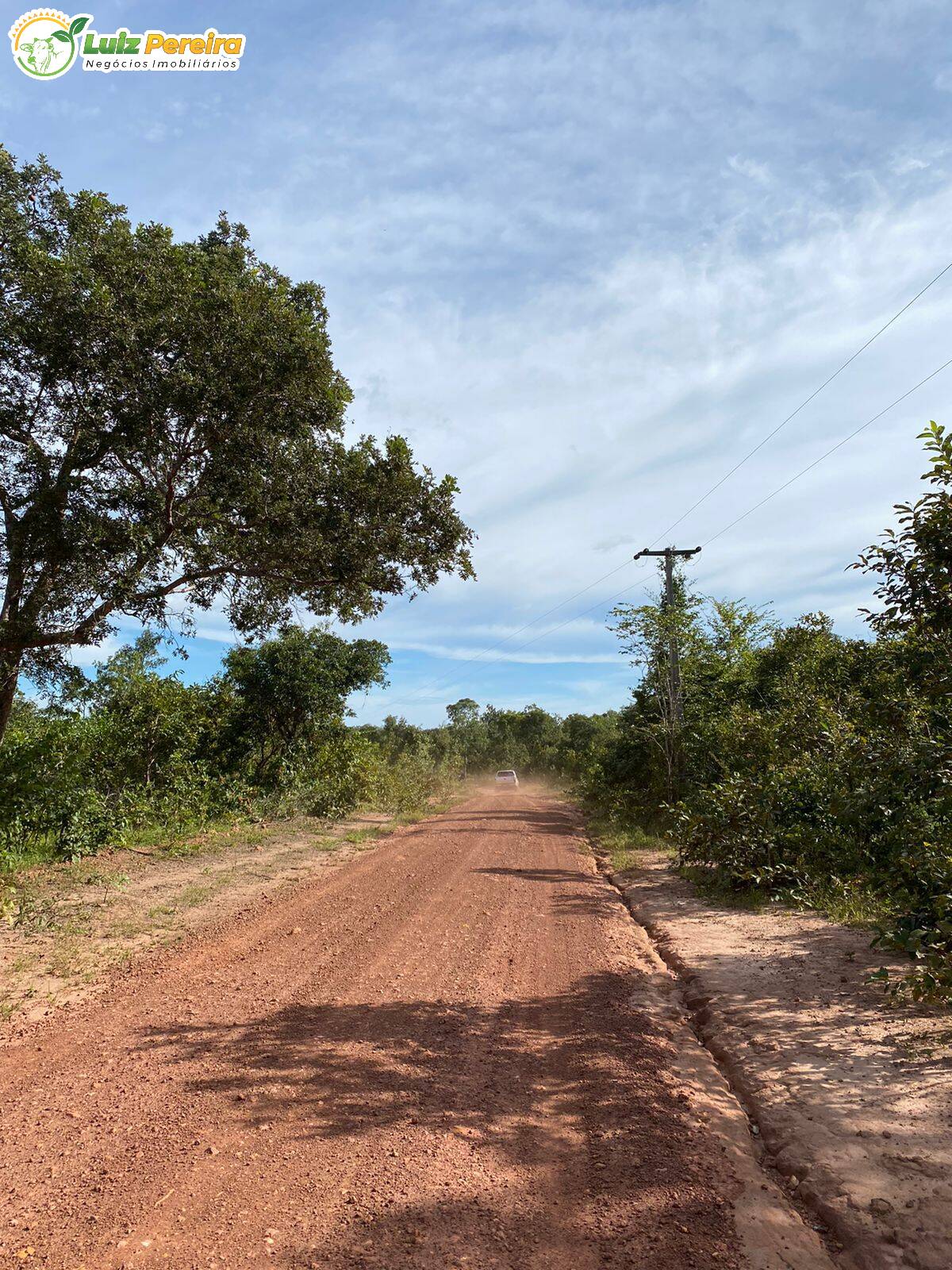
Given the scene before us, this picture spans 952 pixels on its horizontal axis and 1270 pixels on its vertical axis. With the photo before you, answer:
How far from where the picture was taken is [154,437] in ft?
28.7

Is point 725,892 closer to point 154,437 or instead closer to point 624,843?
point 624,843

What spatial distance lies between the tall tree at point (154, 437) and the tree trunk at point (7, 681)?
0.09ft

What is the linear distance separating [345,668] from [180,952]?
536 inches

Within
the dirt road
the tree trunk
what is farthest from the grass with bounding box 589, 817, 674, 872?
the tree trunk

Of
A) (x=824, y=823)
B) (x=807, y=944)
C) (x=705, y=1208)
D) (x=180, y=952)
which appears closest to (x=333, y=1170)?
(x=705, y=1208)

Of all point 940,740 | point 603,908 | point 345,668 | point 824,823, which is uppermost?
point 345,668

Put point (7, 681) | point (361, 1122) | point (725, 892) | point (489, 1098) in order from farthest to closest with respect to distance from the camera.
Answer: point (725, 892)
point (7, 681)
point (489, 1098)
point (361, 1122)

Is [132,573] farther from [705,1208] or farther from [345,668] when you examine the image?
[345,668]

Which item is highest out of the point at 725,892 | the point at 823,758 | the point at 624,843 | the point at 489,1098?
the point at 823,758

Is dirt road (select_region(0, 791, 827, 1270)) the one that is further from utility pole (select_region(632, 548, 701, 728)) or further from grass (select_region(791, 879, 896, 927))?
utility pole (select_region(632, 548, 701, 728))

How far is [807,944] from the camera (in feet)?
22.4

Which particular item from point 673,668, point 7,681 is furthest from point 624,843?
point 7,681

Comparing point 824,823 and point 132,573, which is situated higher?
point 132,573

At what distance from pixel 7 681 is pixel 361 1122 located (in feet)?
26.4
